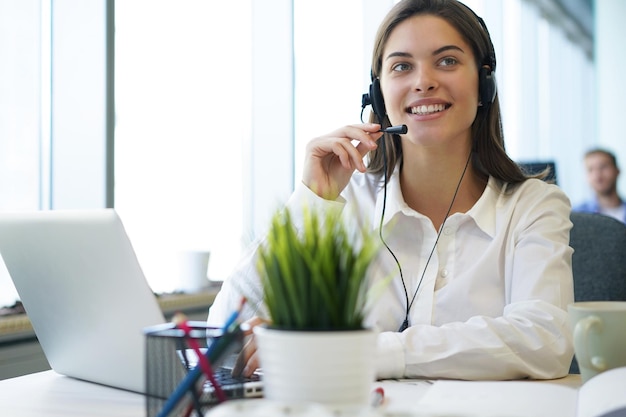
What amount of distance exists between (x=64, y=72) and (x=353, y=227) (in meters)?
1.62

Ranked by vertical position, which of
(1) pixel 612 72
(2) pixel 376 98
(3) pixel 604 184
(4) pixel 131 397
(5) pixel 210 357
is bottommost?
(4) pixel 131 397

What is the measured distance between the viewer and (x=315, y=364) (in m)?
0.64

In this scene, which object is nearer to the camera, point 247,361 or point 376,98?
point 247,361

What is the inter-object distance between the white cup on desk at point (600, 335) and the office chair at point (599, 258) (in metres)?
0.73

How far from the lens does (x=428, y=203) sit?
1713 millimetres

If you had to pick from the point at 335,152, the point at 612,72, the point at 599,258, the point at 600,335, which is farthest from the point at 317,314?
the point at 612,72

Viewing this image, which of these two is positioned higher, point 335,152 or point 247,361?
point 335,152

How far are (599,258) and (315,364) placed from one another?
1.28 m

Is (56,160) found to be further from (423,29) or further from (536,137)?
(536,137)

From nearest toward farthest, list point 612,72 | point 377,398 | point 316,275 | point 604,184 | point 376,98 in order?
point 316,275 < point 377,398 < point 376,98 < point 604,184 < point 612,72

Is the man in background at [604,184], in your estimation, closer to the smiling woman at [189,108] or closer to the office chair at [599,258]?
the smiling woman at [189,108]

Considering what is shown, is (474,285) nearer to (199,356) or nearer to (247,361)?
(247,361)

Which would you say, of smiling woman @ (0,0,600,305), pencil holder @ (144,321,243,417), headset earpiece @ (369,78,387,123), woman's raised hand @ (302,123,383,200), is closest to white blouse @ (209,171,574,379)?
woman's raised hand @ (302,123,383,200)

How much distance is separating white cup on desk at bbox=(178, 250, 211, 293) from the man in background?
13.1 feet
